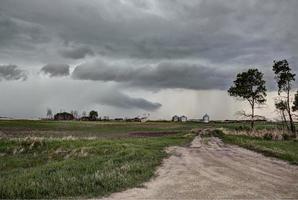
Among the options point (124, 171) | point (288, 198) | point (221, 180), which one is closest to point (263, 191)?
point (288, 198)

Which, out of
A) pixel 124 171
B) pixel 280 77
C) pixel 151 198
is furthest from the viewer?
pixel 280 77

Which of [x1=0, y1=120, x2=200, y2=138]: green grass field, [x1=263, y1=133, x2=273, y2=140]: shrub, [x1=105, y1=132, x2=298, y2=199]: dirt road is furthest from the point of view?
[x1=0, y1=120, x2=200, y2=138]: green grass field

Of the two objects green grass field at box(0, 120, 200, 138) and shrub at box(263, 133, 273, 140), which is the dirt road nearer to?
shrub at box(263, 133, 273, 140)

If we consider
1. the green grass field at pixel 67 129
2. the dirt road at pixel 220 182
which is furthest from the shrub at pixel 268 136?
the dirt road at pixel 220 182

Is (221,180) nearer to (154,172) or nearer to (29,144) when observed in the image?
(154,172)

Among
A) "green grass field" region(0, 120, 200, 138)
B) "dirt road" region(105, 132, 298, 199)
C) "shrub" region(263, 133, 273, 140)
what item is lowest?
"dirt road" region(105, 132, 298, 199)

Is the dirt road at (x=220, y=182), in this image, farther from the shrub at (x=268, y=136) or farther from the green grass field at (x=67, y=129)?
the green grass field at (x=67, y=129)

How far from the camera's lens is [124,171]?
745 inches

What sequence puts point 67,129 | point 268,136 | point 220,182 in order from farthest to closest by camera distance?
point 67,129
point 268,136
point 220,182

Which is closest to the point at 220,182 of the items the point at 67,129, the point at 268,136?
the point at 268,136

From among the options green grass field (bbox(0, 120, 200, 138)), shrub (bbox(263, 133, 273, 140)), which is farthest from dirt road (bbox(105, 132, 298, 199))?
green grass field (bbox(0, 120, 200, 138))

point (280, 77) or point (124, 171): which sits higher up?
point (280, 77)

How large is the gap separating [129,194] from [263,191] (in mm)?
4862

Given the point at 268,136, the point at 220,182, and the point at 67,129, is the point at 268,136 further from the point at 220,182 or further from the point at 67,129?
the point at 67,129
